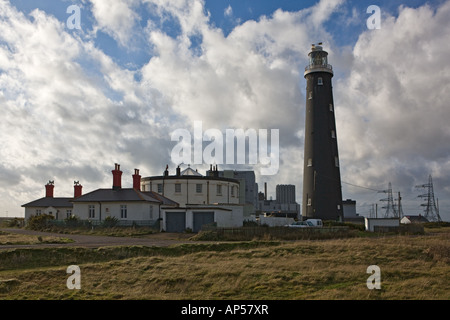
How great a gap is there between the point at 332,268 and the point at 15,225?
4319 cm

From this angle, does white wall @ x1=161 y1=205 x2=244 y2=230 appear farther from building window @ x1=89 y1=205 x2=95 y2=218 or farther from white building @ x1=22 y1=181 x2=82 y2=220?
white building @ x1=22 y1=181 x2=82 y2=220

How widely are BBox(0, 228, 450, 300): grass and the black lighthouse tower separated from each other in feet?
69.5

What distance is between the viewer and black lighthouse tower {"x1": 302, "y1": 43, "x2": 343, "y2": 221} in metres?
45.0

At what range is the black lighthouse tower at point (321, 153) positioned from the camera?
4497cm

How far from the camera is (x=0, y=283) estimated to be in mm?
14125

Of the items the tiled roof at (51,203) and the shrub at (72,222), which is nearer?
the shrub at (72,222)

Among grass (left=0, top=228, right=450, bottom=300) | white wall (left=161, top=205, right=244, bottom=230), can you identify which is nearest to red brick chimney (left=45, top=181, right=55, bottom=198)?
white wall (left=161, top=205, right=244, bottom=230)

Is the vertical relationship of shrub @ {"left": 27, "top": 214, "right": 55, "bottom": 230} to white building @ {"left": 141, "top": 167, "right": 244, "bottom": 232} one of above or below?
below

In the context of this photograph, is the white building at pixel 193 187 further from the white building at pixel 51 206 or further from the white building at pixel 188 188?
the white building at pixel 51 206

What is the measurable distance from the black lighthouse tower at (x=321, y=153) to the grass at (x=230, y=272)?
2118 cm

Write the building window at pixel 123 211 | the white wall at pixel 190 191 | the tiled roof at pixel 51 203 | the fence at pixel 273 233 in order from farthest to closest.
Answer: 1. the tiled roof at pixel 51 203
2. the white wall at pixel 190 191
3. the building window at pixel 123 211
4. the fence at pixel 273 233

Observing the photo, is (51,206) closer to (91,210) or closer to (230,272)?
(91,210)

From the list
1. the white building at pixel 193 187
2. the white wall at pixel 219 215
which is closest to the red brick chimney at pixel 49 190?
the white building at pixel 193 187

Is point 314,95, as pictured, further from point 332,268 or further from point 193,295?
point 193,295
